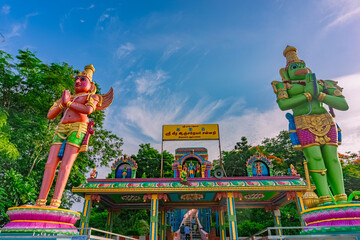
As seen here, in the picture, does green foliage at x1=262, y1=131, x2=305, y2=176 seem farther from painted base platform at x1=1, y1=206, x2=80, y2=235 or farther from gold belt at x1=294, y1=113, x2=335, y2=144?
painted base platform at x1=1, y1=206, x2=80, y2=235

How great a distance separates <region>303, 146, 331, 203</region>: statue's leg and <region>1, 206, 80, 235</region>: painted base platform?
7.22 m

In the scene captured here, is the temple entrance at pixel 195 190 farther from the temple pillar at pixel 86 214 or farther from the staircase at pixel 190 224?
the staircase at pixel 190 224

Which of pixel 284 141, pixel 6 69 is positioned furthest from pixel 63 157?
pixel 284 141

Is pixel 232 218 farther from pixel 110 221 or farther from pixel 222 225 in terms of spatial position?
pixel 110 221

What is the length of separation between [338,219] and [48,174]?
28.6 ft

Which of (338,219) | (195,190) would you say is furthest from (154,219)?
(338,219)

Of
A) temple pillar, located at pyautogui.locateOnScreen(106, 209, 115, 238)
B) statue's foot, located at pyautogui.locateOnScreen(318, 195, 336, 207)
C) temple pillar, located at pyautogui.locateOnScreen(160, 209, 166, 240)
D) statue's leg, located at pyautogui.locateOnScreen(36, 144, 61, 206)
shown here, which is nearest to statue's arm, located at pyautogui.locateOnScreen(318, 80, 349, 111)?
statue's foot, located at pyautogui.locateOnScreen(318, 195, 336, 207)

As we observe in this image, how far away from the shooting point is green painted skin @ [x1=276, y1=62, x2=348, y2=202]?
6.83m

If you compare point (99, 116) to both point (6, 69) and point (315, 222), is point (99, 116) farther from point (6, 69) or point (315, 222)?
point (315, 222)

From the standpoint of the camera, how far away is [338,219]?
5.73 m

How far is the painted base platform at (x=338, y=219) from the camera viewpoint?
5.54 m

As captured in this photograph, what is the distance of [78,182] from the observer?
17.6 metres

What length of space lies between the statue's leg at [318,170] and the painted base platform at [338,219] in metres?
0.69

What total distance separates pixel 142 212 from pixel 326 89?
19.1 m
